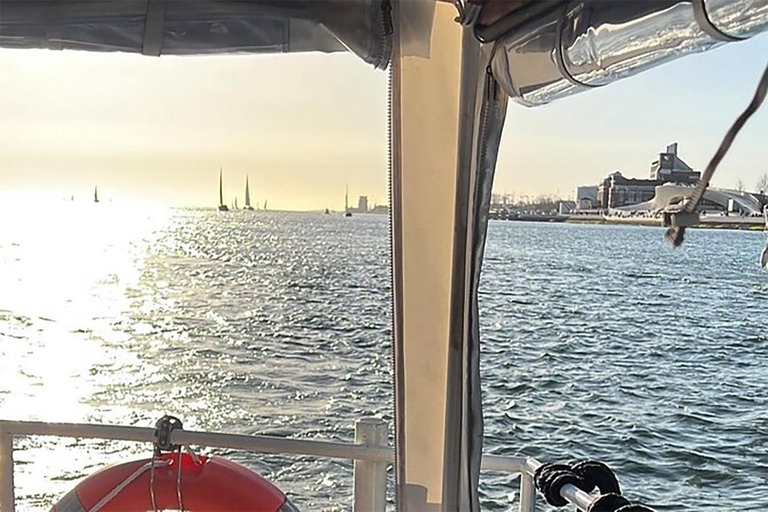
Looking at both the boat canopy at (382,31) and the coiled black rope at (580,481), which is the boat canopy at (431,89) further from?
the coiled black rope at (580,481)

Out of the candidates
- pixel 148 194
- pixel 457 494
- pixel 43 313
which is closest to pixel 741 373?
pixel 457 494

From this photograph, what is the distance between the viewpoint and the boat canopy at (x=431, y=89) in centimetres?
119

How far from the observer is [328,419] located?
6492 millimetres

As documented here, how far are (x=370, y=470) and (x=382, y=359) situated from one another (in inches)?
259

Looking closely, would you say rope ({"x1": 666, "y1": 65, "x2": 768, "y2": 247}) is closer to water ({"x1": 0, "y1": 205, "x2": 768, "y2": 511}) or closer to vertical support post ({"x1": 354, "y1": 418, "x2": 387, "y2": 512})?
vertical support post ({"x1": 354, "y1": 418, "x2": 387, "y2": 512})

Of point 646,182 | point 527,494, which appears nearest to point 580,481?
point 527,494

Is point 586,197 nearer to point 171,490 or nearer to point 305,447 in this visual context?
point 305,447

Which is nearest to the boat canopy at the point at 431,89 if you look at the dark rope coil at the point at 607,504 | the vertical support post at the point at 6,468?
the dark rope coil at the point at 607,504

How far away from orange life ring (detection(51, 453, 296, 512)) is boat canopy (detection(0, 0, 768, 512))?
324mm

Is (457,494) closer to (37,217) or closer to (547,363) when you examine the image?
(547,363)

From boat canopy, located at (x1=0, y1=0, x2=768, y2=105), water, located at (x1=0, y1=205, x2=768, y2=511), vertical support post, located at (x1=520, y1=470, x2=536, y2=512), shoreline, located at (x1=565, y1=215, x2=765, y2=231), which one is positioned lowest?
water, located at (x1=0, y1=205, x2=768, y2=511)

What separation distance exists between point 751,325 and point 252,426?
6306 millimetres

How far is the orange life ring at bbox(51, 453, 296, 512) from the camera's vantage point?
1718mm

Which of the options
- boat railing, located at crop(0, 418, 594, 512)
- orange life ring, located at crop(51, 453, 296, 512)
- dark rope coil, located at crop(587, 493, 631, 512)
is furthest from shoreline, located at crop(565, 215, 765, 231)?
orange life ring, located at crop(51, 453, 296, 512)
